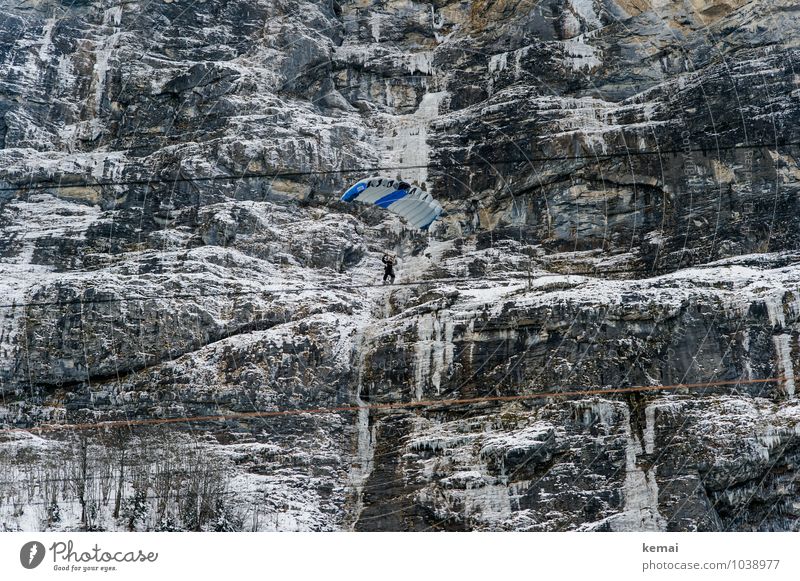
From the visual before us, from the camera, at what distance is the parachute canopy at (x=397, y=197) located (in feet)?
127

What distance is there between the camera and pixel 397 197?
132 feet

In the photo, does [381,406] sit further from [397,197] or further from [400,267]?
[397,197]

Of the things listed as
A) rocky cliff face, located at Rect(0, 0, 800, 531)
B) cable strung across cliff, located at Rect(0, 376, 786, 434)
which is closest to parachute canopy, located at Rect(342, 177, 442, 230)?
rocky cliff face, located at Rect(0, 0, 800, 531)

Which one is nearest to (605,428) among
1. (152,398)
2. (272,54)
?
(152,398)

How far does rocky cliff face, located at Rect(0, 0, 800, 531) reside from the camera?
139 ft

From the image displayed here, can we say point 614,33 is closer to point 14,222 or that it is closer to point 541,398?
point 541,398

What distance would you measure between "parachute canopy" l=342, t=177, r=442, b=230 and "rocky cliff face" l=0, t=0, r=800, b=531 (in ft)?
22.6

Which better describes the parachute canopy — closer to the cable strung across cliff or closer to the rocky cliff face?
the rocky cliff face

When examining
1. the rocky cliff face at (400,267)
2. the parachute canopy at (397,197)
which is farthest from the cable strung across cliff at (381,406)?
the parachute canopy at (397,197)

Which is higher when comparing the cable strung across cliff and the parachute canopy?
the parachute canopy

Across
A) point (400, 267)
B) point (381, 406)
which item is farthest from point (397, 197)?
point (400, 267)

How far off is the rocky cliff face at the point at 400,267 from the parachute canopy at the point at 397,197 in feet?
22.6

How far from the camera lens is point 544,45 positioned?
196ft

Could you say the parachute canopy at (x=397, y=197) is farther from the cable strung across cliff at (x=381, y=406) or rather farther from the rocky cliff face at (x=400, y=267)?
the cable strung across cliff at (x=381, y=406)
